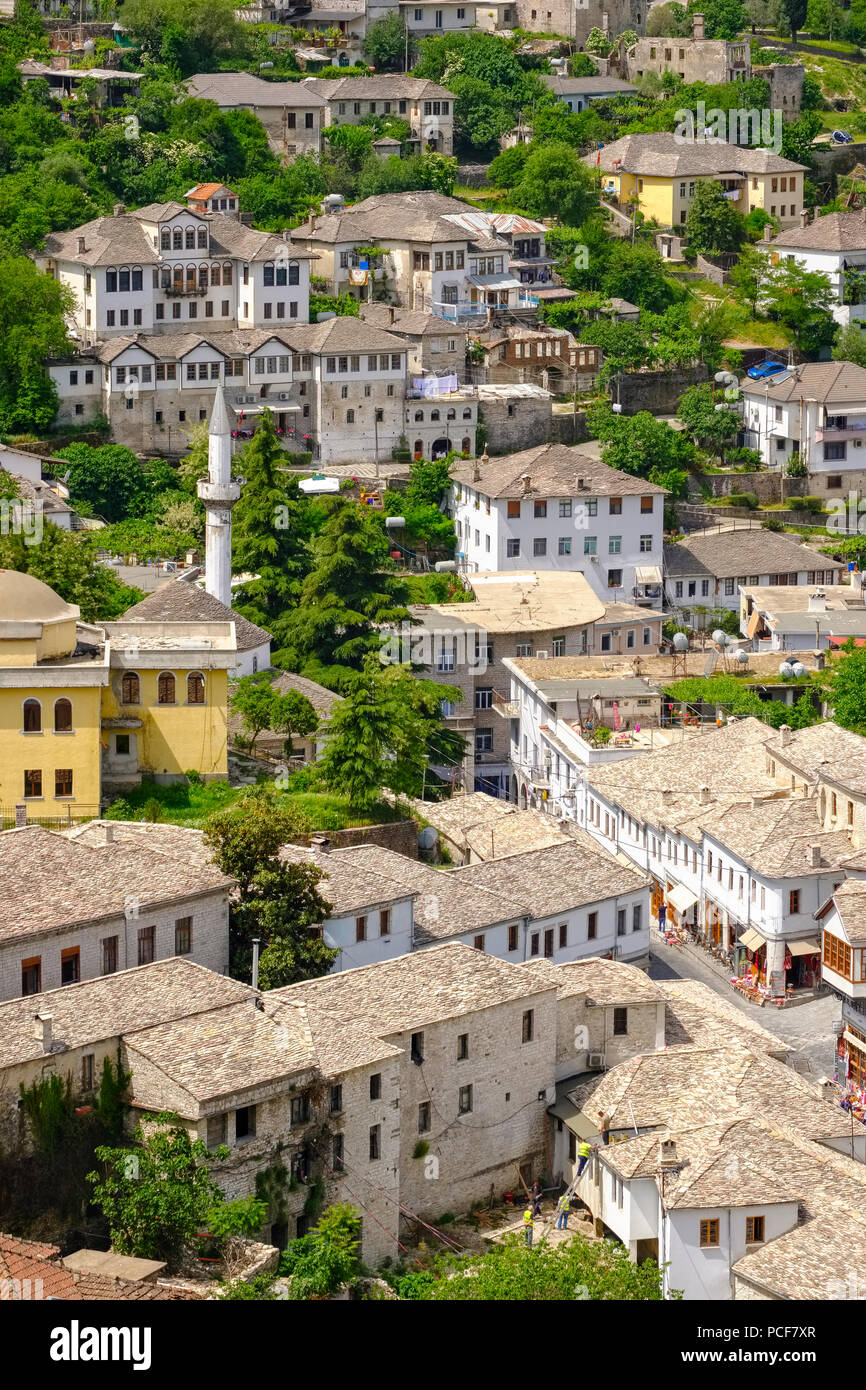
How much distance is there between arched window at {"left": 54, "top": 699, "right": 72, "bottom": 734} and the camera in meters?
50.3

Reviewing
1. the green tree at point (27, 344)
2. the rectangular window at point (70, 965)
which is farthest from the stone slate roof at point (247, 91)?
the rectangular window at point (70, 965)

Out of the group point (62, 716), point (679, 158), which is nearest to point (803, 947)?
point (62, 716)

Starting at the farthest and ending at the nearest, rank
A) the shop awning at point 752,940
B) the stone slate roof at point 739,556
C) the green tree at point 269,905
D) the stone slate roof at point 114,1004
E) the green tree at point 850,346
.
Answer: the green tree at point 850,346, the stone slate roof at point 739,556, the shop awning at point 752,940, the green tree at point 269,905, the stone slate roof at point 114,1004

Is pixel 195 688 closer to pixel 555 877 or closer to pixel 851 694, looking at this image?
pixel 555 877

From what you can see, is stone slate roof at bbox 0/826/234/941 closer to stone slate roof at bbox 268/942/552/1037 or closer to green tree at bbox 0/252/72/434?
stone slate roof at bbox 268/942/552/1037

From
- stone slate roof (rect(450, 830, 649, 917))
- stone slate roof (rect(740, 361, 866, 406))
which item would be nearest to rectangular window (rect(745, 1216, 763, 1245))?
stone slate roof (rect(450, 830, 649, 917))

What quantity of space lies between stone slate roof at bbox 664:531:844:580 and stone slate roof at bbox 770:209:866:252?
80.3 ft

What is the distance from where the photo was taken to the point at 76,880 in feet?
139

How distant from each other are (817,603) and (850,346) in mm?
27654

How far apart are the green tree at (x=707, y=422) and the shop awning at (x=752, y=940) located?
42026 mm

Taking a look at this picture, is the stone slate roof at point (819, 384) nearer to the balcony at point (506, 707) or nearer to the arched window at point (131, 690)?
the balcony at point (506, 707)

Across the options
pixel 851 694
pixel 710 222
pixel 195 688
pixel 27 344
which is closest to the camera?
pixel 195 688

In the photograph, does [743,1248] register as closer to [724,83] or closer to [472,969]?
[472,969]

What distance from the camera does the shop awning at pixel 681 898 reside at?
6000cm
